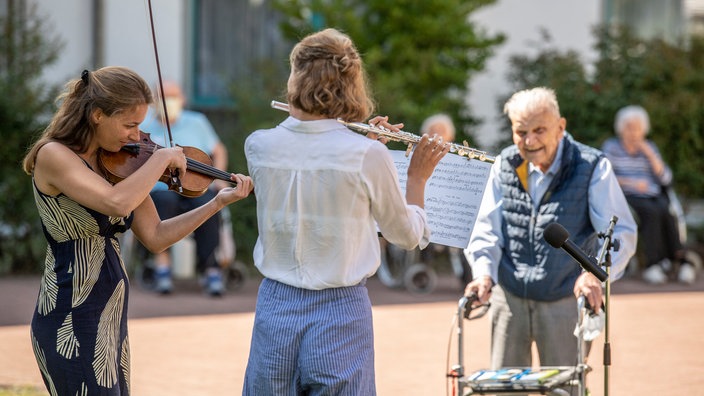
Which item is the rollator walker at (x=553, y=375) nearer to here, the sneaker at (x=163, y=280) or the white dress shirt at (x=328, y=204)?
the white dress shirt at (x=328, y=204)

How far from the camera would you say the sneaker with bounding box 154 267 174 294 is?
1066 centimetres

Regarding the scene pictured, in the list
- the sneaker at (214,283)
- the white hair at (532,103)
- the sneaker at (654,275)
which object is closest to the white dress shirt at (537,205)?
the white hair at (532,103)

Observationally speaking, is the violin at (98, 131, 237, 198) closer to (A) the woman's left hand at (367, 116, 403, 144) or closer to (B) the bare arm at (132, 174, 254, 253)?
(B) the bare arm at (132, 174, 254, 253)

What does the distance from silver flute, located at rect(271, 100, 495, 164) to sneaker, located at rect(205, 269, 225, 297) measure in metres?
6.59

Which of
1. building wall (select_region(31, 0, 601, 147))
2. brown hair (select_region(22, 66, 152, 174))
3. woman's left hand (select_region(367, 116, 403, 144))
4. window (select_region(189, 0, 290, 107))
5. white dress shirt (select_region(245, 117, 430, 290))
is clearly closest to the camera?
white dress shirt (select_region(245, 117, 430, 290))

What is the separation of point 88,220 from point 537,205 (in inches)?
85.9

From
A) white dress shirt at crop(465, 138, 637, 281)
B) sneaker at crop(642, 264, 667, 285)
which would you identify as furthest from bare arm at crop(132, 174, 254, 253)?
sneaker at crop(642, 264, 667, 285)

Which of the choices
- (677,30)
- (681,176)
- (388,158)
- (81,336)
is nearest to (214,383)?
(81,336)

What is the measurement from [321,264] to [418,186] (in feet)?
1.48

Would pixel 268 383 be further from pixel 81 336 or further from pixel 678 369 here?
pixel 678 369

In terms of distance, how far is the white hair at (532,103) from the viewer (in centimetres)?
504

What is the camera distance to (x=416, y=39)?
13820 mm

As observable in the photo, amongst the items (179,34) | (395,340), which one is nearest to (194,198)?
(395,340)

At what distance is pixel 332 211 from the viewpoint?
12.0 ft
